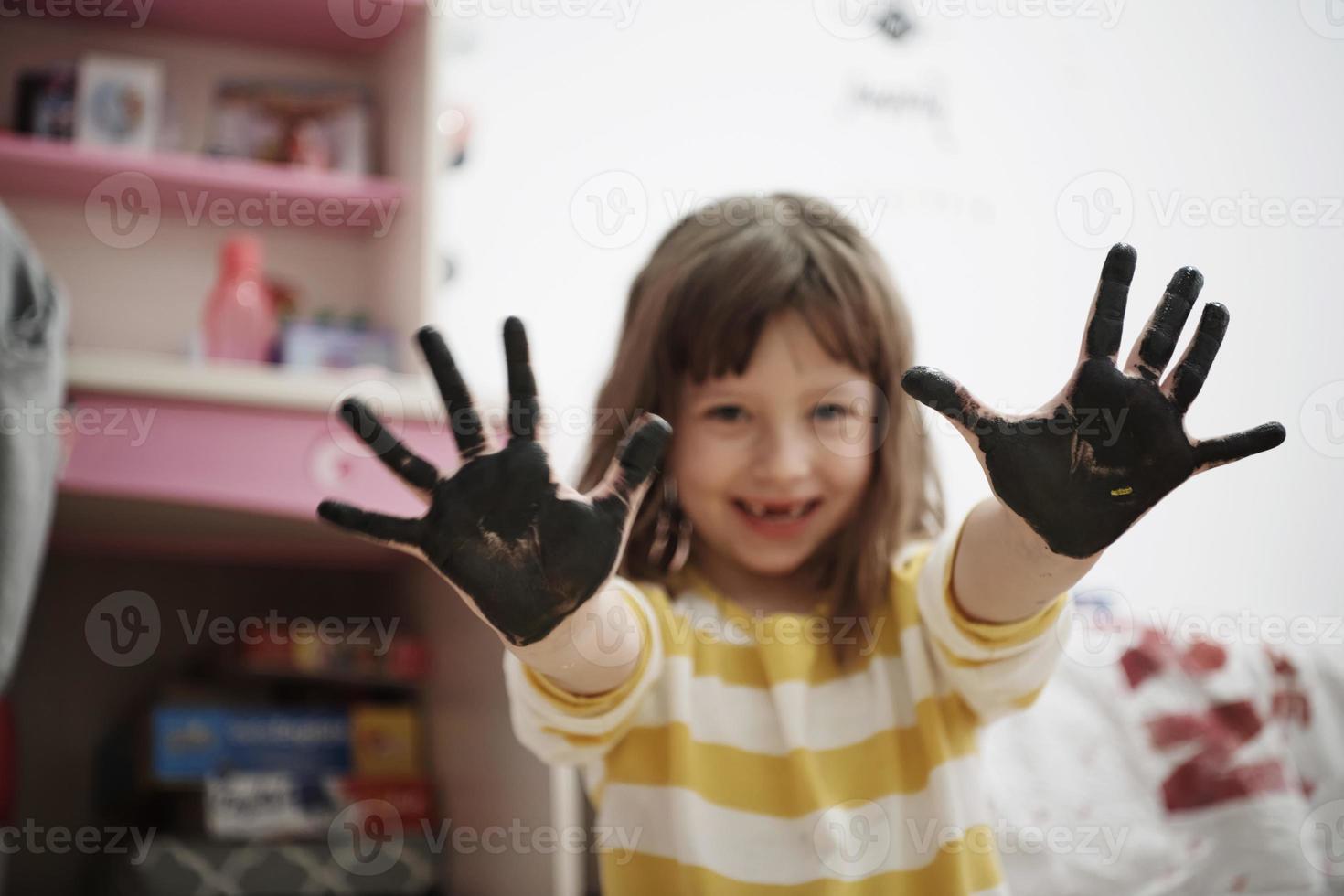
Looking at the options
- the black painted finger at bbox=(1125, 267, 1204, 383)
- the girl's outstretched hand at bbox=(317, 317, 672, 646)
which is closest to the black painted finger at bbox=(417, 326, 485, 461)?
the girl's outstretched hand at bbox=(317, 317, 672, 646)

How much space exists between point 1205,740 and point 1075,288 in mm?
874

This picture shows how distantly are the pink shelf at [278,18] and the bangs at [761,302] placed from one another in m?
0.91

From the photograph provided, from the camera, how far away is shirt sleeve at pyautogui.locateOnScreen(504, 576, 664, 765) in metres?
0.75

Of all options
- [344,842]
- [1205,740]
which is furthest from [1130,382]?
[344,842]

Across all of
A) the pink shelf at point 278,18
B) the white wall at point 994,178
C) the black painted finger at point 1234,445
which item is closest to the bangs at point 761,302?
the black painted finger at point 1234,445

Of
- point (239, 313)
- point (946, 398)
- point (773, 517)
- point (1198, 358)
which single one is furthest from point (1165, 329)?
point (239, 313)

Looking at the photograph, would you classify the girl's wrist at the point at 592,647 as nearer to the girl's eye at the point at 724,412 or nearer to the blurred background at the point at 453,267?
the girl's eye at the point at 724,412

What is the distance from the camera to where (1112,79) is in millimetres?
1769

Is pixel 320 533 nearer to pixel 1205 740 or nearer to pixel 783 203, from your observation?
pixel 783 203

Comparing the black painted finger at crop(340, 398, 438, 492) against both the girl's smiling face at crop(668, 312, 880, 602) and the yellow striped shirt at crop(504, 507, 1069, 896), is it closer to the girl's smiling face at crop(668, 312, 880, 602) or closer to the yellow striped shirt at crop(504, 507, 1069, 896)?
the yellow striped shirt at crop(504, 507, 1069, 896)

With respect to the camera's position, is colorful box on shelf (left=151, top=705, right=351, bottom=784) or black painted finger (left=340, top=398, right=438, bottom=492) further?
colorful box on shelf (left=151, top=705, right=351, bottom=784)

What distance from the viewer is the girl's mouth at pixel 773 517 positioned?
88 centimetres

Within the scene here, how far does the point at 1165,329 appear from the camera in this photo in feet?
2.02

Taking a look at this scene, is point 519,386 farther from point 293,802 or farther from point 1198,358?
point 293,802
